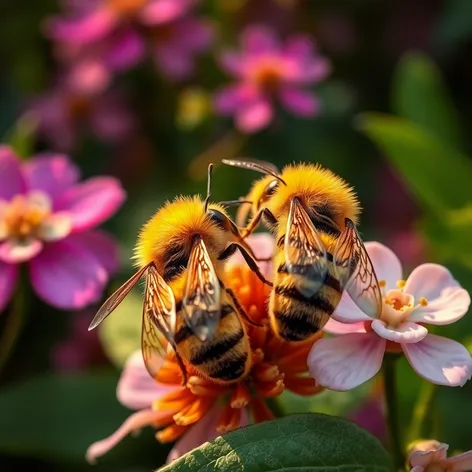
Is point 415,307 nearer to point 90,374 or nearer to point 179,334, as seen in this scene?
point 179,334

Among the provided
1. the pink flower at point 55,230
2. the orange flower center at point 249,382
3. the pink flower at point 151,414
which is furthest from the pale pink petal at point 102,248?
the orange flower center at point 249,382

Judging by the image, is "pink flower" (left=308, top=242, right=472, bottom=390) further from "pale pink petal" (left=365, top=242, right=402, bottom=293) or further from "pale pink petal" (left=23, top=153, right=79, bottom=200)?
"pale pink petal" (left=23, top=153, right=79, bottom=200)

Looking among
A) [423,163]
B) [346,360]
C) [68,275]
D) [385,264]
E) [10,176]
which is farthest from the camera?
[423,163]

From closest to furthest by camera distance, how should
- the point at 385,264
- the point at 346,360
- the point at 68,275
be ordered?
the point at 346,360 → the point at 385,264 → the point at 68,275

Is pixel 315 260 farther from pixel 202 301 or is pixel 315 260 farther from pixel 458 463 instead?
pixel 458 463

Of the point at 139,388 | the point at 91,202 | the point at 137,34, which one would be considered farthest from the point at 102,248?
the point at 137,34

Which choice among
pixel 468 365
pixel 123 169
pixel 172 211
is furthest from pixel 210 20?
pixel 468 365

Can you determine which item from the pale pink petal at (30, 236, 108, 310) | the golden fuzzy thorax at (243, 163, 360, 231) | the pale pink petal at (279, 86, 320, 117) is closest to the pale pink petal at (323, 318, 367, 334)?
the golden fuzzy thorax at (243, 163, 360, 231)
